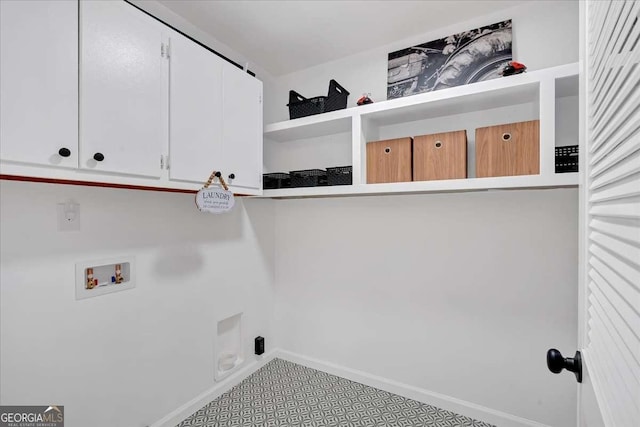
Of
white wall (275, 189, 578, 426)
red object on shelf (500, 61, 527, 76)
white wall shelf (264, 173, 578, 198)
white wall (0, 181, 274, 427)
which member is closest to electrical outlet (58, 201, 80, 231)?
white wall (0, 181, 274, 427)

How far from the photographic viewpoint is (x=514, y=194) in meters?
1.75

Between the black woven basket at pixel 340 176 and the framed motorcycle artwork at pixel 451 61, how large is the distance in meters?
0.61

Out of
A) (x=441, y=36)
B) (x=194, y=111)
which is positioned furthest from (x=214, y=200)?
(x=441, y=36)

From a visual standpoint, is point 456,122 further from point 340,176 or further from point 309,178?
point 309,178

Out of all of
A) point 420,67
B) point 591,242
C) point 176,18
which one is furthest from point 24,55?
point 420,67

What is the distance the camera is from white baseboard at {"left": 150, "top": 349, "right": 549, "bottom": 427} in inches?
69.2

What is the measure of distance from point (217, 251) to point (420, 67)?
71.0 inches

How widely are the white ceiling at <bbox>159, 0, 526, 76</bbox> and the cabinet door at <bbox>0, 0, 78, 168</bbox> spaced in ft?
2.74

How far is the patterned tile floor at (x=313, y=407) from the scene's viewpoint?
180cm

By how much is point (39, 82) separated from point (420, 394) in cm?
250

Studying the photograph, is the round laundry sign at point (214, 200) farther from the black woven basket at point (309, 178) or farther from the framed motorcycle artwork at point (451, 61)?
the framed motorcycle artwork at point (451, 61)

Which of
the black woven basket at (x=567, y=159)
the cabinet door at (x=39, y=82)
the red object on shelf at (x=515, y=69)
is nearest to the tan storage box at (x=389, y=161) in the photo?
the red object on shelf at (x=515, y=69)

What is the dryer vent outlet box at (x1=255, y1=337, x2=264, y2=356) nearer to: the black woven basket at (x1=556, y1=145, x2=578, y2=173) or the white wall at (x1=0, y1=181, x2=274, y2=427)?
the white wall at (x1=0, y1=181, x2=274, y2=427)

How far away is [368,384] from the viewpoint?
218 centimetres
